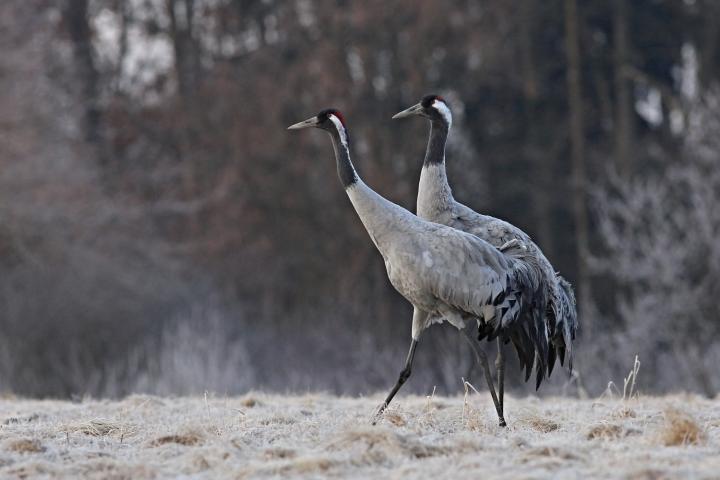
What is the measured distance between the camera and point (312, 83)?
25.0 m

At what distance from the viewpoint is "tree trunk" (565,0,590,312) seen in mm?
25547

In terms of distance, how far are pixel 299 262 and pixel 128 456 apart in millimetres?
19613

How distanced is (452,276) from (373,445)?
1.43m

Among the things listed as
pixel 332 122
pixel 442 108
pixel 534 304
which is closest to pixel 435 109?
pixel 442 108

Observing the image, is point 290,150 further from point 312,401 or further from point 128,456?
point 128,456

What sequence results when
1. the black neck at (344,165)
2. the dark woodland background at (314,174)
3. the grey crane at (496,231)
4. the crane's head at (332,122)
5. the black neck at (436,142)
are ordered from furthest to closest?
the dark woodland background at (314,174) < the black neck at (436,142) < the grey crane at (496,231) < the crane's head at (332,122) < the black neck at (344,165)

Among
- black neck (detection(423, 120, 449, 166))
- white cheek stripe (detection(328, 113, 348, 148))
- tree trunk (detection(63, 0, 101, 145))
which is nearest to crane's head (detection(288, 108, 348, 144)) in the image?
white cheek stripe (detection(328, 113, 348, 148))

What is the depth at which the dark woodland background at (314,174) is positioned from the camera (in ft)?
62.1

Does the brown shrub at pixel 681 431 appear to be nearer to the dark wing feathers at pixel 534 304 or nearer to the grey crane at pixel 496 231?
the dark wing feathers at pixel 534 304

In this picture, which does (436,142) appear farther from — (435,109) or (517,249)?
(517,249)

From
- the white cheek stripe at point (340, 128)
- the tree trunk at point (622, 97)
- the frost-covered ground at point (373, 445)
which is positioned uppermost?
the tree trunk at point (622, 97)

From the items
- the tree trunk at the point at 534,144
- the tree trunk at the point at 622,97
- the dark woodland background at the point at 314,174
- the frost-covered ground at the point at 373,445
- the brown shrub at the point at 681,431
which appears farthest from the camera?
the tree trunk at the point at 534,144

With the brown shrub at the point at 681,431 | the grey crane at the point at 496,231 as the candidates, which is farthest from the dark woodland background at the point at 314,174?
the brown shrub at the point at 681,431

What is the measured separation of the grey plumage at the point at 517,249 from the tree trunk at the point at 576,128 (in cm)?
1774
